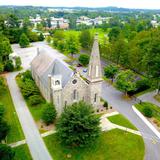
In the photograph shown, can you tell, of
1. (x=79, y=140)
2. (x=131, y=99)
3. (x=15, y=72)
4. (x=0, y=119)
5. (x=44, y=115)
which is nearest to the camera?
(x=79, y=140)

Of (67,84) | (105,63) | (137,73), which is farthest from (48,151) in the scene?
(105,63)

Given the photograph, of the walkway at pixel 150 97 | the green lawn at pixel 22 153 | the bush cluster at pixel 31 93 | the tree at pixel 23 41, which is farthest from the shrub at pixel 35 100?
the tree at pixel 23 41

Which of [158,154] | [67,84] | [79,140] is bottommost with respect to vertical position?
[158,154]

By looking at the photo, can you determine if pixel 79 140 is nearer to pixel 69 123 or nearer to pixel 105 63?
pixel 69 123

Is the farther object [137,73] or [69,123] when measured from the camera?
[137,73]

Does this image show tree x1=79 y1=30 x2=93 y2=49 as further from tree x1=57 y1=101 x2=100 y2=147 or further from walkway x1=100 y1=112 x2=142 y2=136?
tree x1=57 y1=101 x2=100 y2=147

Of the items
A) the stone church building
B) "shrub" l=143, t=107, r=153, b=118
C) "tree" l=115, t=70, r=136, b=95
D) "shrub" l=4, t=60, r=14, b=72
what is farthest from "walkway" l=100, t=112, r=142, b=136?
"shrub" l=4, t=60, r=14, b=72

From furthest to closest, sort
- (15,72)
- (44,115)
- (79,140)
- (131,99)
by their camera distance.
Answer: (15,72)
(131,99)
(44,115)
(79,140)
